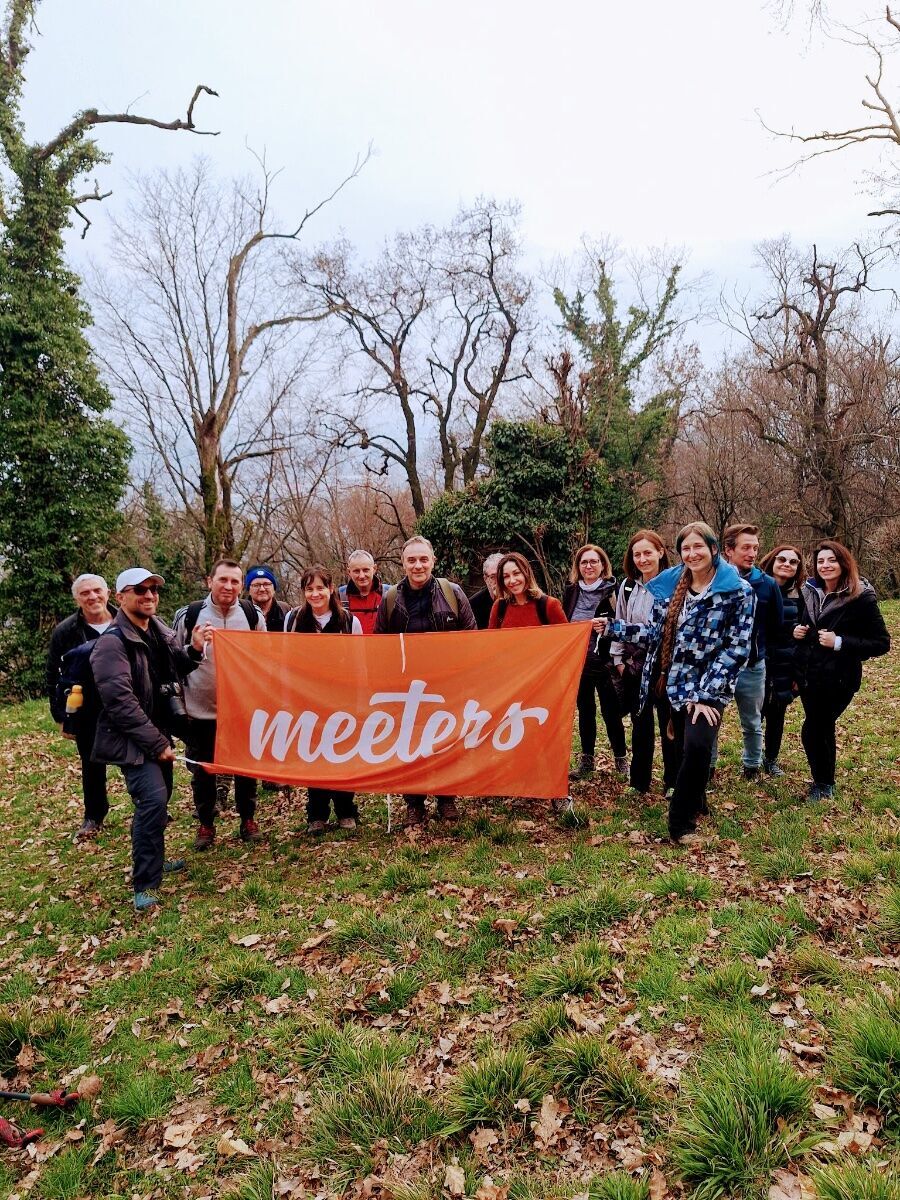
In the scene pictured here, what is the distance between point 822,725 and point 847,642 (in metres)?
0.74

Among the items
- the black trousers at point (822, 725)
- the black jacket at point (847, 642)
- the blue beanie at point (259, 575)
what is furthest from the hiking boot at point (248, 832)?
the black jacket at point (847, 642)

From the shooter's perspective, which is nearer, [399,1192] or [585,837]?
[399,1192]

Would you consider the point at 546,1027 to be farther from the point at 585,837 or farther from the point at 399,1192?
the point at 585,837

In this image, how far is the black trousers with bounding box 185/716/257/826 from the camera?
578cm

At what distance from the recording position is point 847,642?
5258 millimetres

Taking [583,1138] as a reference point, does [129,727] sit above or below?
above

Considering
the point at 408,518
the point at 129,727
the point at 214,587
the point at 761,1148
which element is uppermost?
the point at 408,518

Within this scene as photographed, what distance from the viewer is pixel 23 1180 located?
3035 millimetres

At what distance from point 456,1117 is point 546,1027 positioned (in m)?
0.61

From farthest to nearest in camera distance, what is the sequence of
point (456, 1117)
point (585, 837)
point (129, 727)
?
point (585, 837) → point (129, 727) → point (456, 1117)

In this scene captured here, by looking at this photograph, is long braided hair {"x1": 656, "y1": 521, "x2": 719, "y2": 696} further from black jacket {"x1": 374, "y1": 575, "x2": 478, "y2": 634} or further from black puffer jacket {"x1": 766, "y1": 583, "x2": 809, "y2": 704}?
black jacket {"x1": 374, "y1": 575, "x2": 478, "y2": 634}

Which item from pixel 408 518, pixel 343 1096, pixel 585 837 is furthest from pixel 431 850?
pixel 408 518

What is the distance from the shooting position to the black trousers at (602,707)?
20.8 feet

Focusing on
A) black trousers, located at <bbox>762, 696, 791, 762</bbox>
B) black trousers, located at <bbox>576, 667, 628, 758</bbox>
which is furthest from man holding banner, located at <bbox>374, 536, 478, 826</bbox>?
black trousers, located at <bbox>762, 696, 791, 762</bbox>
